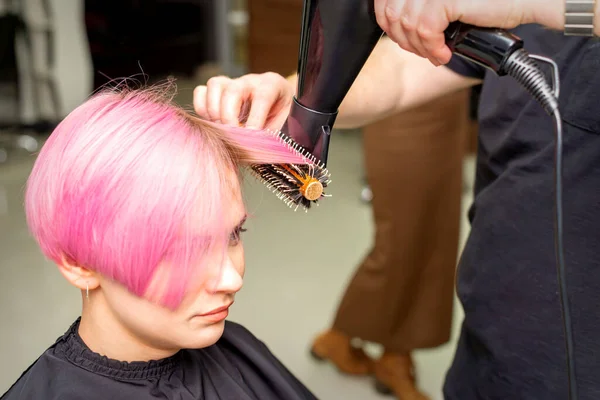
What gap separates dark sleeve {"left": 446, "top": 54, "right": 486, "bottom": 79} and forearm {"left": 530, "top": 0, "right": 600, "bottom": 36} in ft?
1.13

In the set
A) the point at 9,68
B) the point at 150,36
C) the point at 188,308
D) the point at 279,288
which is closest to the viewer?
the point at 188,308

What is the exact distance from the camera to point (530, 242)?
2.67 ft

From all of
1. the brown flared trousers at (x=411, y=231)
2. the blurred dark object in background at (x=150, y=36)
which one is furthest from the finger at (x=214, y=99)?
the blurred dark object in background at (x=150, y=36)

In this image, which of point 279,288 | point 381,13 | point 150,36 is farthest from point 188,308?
point 150,36

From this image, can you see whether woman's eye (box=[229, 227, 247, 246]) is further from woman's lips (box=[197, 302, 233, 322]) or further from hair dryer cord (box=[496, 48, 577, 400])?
hair dryer cord (box=[496, 48, 577, 400])

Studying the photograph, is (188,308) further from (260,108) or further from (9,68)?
(9,68)

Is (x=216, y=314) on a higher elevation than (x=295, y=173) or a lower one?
lower

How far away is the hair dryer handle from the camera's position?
0.60m

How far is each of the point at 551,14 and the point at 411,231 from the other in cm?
119

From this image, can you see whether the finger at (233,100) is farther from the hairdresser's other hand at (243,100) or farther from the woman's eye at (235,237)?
the woman's eye at (235,237)

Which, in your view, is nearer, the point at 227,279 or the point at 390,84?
the point at 227,279

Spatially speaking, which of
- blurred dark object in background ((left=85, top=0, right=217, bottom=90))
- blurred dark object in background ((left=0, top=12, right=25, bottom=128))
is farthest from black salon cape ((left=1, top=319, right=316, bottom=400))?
blurred dark object in background ((left=0, top=12, right=25, bottom=128))

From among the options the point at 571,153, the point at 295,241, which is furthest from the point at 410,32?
the point at 295,241

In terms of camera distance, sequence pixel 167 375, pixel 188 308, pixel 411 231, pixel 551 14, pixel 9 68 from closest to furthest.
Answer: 1. pixel 551 14
2. pixel 188 308
3. pixel 167 375
4. pixel 411 231
5. pixel 9 68
